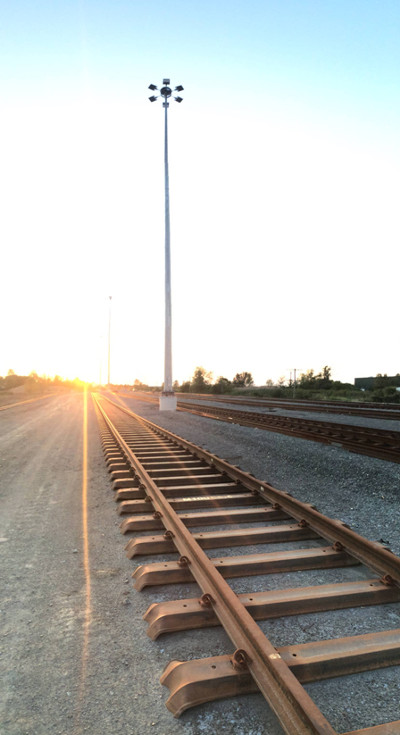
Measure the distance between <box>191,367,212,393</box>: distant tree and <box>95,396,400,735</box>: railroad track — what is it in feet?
230

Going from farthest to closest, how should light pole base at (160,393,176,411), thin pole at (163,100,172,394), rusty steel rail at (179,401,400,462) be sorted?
light pole base at (160,393,176,411) → thin pole at (163,100,172,394) → rusty steel rail at (179,401,400,462)

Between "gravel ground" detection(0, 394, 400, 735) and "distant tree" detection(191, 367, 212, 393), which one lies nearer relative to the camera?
"gravel ground" detection(0, 394, 400, 735)

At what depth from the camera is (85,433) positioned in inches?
562

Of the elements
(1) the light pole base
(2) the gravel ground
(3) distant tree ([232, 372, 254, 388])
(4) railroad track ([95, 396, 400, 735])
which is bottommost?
(2) the gravel ground

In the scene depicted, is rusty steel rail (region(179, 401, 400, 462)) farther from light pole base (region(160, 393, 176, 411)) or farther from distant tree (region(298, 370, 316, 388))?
distant tree (region(298, 370, 316, 388))

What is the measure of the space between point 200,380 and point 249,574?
81.6m

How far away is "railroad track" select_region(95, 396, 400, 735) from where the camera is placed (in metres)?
2.30

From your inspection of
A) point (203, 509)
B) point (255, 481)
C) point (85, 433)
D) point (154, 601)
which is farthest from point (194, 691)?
point (85, 433)

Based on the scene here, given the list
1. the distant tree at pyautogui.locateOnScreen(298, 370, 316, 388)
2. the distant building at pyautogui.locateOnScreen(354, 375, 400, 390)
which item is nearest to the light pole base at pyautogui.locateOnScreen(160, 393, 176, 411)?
the distant tree at pyautogui.locateOnScreen(298, 370, 316, 388)

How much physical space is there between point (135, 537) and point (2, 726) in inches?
100

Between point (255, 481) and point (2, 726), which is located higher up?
point (255, 481)

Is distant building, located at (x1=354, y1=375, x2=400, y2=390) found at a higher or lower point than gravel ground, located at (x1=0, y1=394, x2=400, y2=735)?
higher

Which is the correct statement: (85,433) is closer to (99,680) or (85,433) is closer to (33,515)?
(33,515)

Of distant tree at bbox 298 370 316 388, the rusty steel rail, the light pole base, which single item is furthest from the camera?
distant tree at bbox 298 370 316 388
